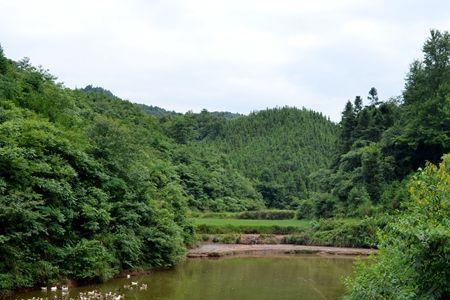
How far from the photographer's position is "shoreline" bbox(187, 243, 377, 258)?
4225cm

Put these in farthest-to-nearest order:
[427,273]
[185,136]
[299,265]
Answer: [185,136] → [299,265] → [427,273]

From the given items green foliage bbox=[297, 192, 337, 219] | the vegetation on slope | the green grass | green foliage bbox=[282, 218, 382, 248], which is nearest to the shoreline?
green foliage bbox=[282, 218, 382, 248]

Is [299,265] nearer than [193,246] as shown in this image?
Yes

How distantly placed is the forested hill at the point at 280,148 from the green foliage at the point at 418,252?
7396cm

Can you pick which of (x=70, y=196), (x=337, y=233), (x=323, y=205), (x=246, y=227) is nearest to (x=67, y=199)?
(x=70, y=196)

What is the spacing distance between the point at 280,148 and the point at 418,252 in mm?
102171

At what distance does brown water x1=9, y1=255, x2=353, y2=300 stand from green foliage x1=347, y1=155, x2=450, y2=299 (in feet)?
28.2

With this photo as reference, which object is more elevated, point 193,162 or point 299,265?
point 193,162

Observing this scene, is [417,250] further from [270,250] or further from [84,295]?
[270,250]

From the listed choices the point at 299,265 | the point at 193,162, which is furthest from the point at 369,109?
the point at 299,265

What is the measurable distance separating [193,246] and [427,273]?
110ft

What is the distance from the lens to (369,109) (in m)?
66.2

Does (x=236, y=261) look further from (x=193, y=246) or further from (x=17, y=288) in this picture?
(x=17, y=288)

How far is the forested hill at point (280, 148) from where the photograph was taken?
94312 millimetres
